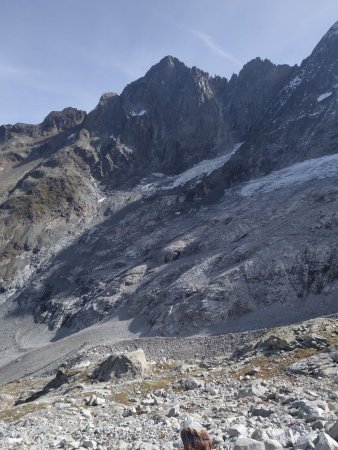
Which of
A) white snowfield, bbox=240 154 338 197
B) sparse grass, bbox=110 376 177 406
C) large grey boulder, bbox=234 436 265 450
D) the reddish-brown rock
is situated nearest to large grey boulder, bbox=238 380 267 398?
sparse grass, bbox=110 376 177 406

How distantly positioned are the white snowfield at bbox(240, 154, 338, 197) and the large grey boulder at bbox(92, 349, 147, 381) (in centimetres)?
9160

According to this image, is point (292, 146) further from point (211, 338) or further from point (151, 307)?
point (211, 338)

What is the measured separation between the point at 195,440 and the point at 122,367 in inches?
1225

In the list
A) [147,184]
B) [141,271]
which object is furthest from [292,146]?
[141,271]

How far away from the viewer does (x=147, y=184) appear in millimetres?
196875

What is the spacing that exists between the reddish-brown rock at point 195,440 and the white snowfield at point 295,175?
4536 inches

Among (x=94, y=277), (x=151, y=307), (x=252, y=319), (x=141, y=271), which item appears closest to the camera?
(x=252, y=319)

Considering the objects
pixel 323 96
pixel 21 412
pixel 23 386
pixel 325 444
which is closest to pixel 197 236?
pixel 23 386

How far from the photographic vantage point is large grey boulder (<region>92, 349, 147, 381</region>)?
42844 millimetres

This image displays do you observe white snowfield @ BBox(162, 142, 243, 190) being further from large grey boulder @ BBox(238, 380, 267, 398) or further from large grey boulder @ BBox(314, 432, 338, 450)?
large grey boulder @ BBox(314, 432, 338, 450)

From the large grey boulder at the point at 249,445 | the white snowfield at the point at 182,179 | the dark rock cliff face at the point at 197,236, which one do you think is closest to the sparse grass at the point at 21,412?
the large grey boulder at the point at 249,445

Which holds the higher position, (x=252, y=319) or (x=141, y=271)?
(x=141, y=271)

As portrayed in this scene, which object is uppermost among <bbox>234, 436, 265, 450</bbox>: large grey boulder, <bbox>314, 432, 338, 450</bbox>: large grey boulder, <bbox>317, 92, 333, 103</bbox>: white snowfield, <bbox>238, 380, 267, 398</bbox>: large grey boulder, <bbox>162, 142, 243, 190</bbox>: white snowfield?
<bbox>317, 92, 333, 103</bbox>: white snowfield

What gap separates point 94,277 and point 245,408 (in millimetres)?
105062
